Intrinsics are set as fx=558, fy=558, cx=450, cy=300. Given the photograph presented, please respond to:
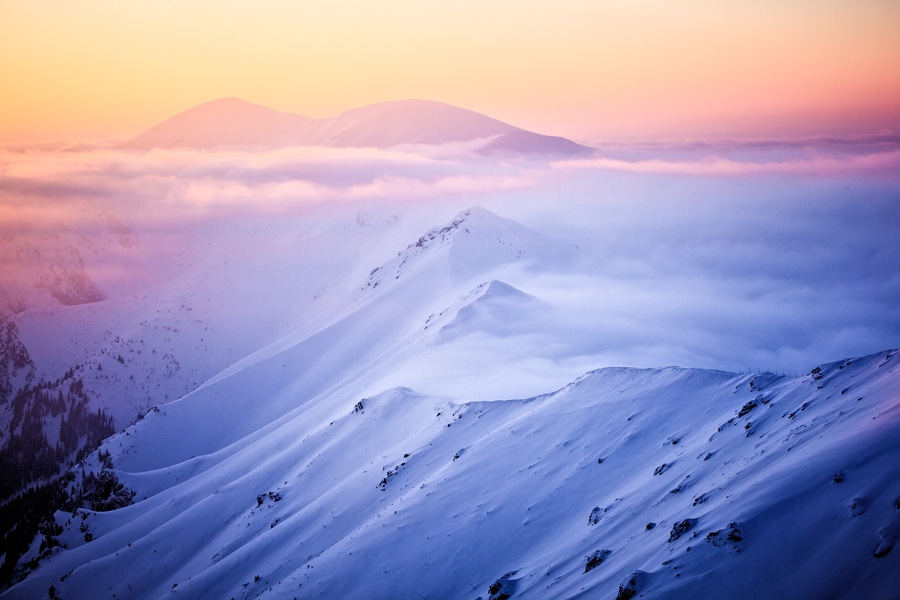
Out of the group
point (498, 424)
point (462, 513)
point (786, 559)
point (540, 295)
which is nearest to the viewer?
point (786, 559)

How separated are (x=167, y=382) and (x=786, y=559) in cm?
17382

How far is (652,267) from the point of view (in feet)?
507

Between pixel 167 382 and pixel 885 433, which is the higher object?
pixel 885 433

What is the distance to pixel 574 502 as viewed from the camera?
1048 inches

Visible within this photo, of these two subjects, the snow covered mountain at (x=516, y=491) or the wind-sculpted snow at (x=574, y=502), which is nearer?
the wind-sculpted snow at (x=574, y=502)

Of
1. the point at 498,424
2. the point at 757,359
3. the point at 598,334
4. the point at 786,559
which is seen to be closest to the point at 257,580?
the point at 498,424

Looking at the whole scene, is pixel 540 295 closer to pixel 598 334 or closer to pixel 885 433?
pixel 598 334

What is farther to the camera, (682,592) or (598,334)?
(598,334)

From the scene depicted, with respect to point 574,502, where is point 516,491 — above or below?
below

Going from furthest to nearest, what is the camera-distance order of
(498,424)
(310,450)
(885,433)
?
(310,450) → (498,424) → (885,433)

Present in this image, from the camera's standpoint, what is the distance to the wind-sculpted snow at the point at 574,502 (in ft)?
52.5

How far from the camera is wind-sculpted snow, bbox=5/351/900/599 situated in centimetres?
1600

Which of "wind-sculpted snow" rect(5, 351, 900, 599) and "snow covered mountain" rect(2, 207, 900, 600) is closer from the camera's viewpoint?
"wind-sculpted snow" rect(5, 351, 900, 599)

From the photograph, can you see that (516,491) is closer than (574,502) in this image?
No
